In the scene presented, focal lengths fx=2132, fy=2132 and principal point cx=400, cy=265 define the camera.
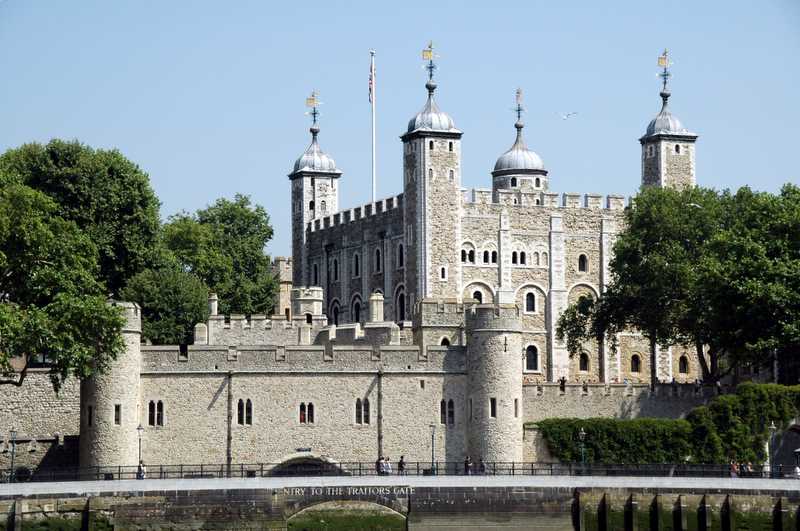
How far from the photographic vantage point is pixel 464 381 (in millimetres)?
72625

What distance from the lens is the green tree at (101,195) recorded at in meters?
89.1

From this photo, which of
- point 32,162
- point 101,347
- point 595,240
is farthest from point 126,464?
point 595,240

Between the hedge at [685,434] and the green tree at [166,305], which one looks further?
the green tree at [166,305]

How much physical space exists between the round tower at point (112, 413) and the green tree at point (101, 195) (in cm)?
1964

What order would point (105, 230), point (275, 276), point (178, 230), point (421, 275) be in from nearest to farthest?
point (105, 230)
point (421, 275)
point (178, 230)
point (275, 276)

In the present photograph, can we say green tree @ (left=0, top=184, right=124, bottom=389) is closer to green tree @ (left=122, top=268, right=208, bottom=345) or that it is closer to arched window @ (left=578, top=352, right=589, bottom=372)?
green tree @ (left=122, top=268, right=208, bottom=345)

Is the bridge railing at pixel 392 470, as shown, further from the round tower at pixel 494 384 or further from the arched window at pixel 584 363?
the arched window at pixel 584 363

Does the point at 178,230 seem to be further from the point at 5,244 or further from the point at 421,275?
the point at 5,244

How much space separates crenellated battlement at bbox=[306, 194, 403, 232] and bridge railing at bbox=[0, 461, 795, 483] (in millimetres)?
34606

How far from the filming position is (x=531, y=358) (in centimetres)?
10275

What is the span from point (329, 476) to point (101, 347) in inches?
339

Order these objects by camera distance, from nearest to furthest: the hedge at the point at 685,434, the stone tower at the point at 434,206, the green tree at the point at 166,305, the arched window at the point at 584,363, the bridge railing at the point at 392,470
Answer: the bridge railing at the point at 392,470, the hedge at the point at 685,434, the green tree at the point at 166,305, the stone tower at the point at 434,206, the arched window at the point at 584,363

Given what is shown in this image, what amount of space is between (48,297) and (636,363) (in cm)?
4124

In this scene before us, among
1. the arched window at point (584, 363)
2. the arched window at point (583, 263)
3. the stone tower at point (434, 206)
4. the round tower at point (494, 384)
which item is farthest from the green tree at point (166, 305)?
the arched window at point (583, 263)
